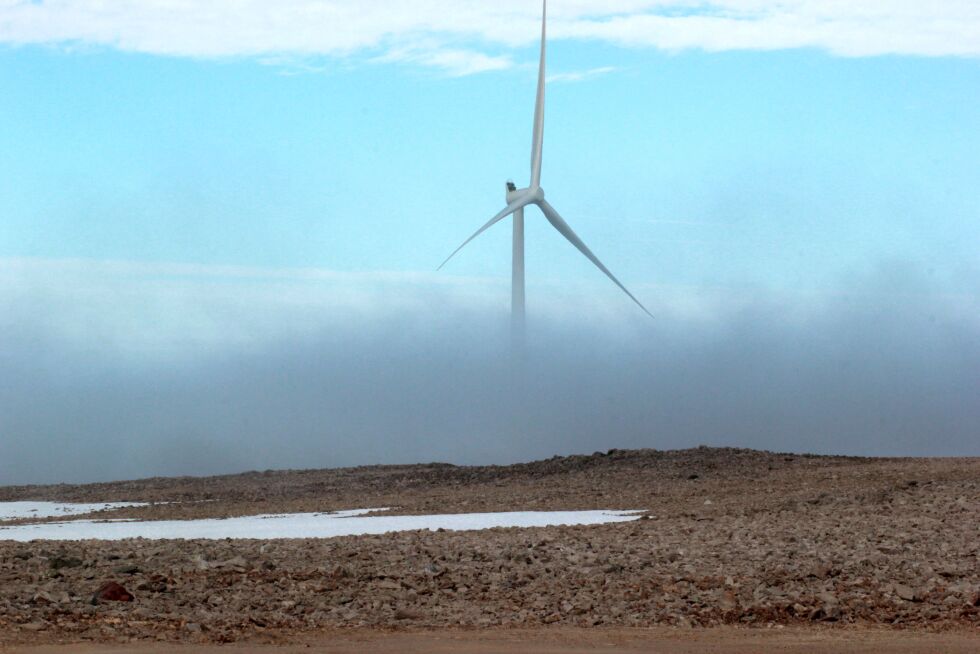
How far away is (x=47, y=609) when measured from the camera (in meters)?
12.0

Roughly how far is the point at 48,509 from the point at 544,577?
70.3 ft

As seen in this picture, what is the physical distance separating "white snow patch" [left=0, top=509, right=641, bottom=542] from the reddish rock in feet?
21.6

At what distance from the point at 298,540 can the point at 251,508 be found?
443 inches

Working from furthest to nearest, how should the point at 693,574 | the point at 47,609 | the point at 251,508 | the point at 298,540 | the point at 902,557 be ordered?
the point at 251,508 < the point at 298,540 < the point at 902,557 < the point at 693,574 < the point at 47,609

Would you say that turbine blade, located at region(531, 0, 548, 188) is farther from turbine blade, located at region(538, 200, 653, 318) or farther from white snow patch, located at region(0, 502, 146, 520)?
white snow patch, located at region(0, 502, 146, 520)

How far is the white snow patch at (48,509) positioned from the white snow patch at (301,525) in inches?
185

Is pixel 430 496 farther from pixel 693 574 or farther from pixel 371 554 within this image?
pixel 693 574

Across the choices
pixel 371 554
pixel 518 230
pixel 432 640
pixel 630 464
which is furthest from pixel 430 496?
pixel 432 640

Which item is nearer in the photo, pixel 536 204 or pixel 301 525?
pixel 301 525

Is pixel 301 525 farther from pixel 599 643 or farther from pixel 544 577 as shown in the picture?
pixel 599 643

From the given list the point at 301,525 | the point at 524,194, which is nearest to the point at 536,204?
the point at 524,194

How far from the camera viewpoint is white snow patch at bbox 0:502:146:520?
2902cm

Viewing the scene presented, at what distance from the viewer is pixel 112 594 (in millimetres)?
12430

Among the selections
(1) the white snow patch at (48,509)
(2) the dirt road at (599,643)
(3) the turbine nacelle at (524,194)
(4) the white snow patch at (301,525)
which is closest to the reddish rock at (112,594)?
(2) the dirt road at (599,643)
